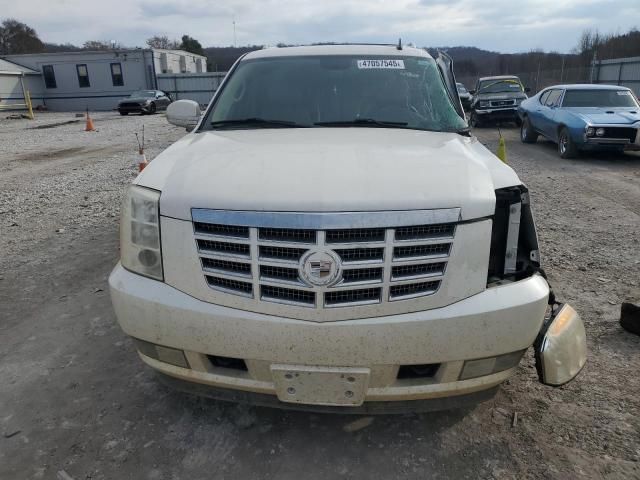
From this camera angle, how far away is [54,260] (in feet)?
16.6

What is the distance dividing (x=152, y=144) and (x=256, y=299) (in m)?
14.4

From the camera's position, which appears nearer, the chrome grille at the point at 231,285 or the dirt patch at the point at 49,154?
the chrome grille at the point at 231,285

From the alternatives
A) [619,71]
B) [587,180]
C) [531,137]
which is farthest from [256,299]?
[619,71]

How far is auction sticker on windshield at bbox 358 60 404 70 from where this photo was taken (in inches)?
146

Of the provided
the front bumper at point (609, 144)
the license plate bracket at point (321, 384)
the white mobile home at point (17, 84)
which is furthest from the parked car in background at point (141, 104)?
the license plate bracket at point (321, 384)

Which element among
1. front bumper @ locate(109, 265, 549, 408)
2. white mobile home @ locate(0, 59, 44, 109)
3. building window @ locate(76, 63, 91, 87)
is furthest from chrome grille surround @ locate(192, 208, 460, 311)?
building window @ locate(76, 63, 91, 87)

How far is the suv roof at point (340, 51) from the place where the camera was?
152 inches

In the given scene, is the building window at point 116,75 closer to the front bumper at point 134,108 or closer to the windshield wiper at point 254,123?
the front bumper at point 134,108

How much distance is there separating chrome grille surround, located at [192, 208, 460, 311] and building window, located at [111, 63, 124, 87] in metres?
44.2

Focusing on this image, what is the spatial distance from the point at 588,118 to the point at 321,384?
418 inches

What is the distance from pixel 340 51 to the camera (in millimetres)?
3887

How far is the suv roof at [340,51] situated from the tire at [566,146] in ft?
26.7

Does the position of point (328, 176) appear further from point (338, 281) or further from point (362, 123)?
point (362, 123)

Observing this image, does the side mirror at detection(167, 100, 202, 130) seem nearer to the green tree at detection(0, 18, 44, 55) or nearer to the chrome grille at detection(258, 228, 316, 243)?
the chrome grille at detection(258, 228, 316, 243)
